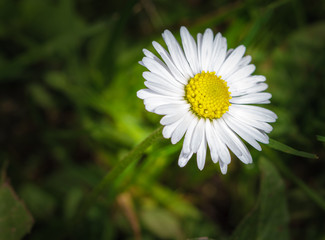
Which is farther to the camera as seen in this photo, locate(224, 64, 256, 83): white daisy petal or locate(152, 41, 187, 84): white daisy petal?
locate(224, 64, 256, 83): white daisy petal

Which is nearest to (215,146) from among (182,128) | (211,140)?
(211,140)

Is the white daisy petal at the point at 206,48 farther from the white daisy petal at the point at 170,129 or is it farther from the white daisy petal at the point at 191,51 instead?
the white daisy petal at the point at 170,129

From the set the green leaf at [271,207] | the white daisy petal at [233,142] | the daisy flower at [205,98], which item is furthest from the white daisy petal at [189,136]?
the green leaf at [271,207]

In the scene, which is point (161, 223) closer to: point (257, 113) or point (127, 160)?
point (127, 160)

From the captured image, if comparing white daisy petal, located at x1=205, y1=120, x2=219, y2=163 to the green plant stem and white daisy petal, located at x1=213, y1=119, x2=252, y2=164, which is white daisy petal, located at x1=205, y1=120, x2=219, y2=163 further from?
the green plant stem

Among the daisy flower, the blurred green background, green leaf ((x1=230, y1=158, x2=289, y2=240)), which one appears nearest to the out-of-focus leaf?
the blurred green background

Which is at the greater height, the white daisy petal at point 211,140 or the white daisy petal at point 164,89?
the white daisy petal at point 164,89
